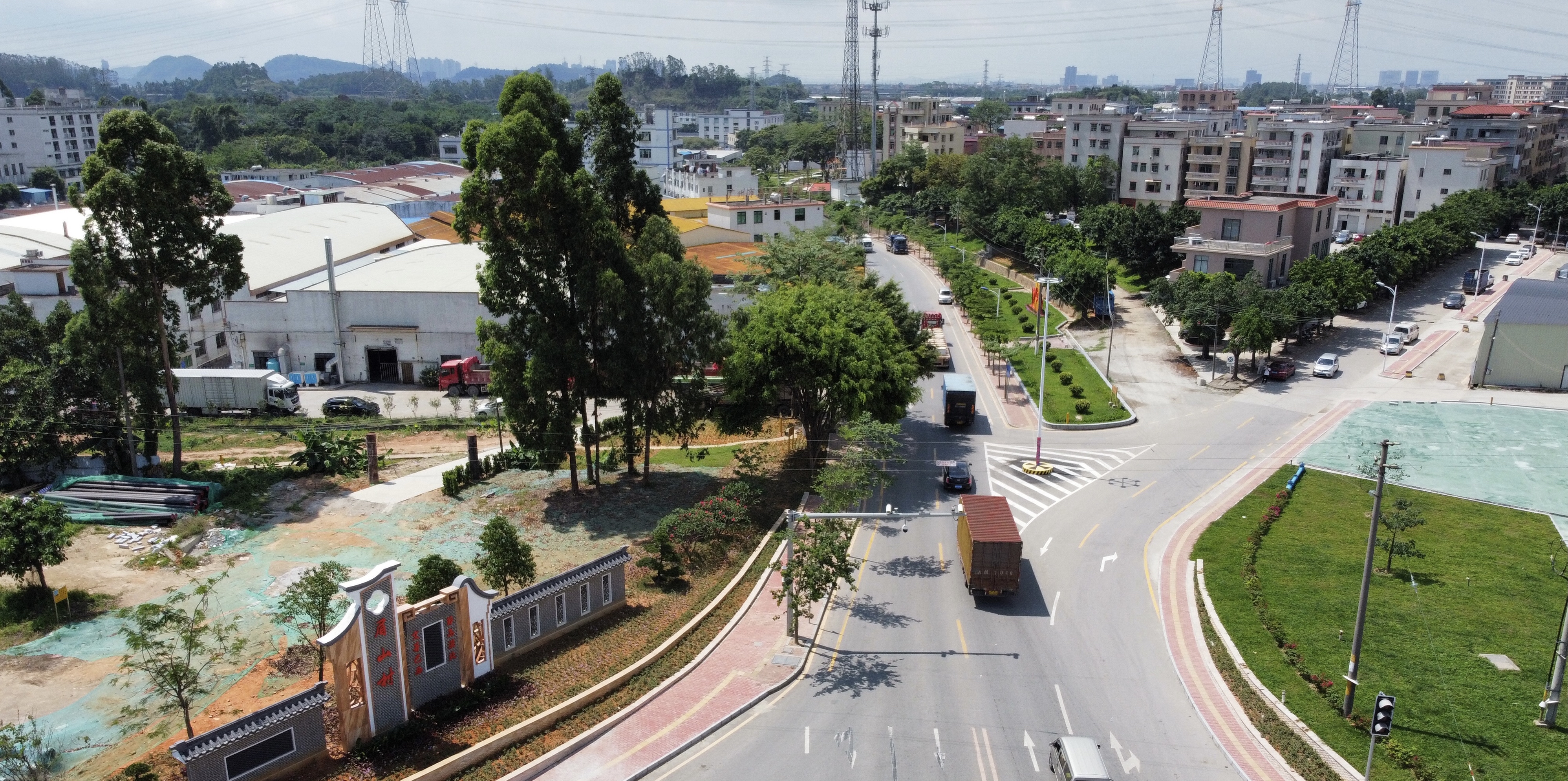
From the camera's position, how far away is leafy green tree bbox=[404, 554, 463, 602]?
82.2 feet

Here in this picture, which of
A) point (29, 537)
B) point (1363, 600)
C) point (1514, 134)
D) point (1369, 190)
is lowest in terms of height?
point (29, 537)

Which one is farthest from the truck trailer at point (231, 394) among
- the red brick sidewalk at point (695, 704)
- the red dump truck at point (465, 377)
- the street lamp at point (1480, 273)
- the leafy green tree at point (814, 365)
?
the street lamp at point (1480, 273)

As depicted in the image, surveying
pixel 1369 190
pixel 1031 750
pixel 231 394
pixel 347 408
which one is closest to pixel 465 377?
pixel 347 408

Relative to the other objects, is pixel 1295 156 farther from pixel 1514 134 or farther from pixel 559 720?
pixel 559 720

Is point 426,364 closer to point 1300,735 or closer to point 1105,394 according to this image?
point 1105,394

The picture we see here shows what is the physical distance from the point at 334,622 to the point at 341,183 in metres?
114

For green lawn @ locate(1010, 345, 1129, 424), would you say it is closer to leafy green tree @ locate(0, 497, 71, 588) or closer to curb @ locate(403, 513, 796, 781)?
curb @ locate(403, 513, 796, 781)

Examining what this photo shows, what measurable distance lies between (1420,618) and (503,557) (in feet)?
85.2

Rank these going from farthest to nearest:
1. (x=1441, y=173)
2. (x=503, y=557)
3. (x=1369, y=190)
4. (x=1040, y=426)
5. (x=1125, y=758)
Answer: (x=1369, y=190)
(x=1441, y=173)
(x=1040, y=426)
(x=503, y=557)
(x=1125, y=758)

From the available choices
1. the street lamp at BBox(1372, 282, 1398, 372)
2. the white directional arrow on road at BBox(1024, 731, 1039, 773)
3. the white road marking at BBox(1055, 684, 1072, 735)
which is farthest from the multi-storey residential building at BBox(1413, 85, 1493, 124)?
the white directional arrow on road at BBox(1024, 731, 1039, 773)

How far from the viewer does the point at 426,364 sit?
55.5 meters

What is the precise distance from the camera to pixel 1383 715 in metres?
19.9

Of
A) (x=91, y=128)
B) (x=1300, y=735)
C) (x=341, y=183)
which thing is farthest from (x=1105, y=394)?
(x=91, y=128)

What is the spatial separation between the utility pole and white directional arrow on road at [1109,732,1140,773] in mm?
5430
